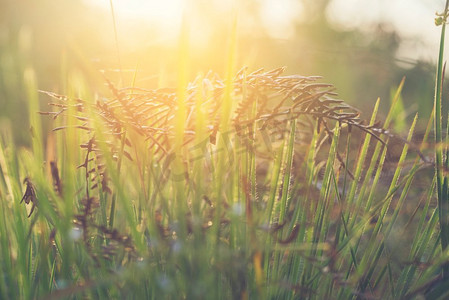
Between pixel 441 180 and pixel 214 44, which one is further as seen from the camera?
pixel 214 44

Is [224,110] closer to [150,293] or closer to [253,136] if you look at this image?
[253,136]

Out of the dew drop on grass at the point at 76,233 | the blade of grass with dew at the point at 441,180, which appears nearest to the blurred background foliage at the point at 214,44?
the blade of grass with dew at the point at 441,180

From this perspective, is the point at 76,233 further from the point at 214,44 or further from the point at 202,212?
the point at 214,44

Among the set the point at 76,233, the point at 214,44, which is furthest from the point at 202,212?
the point at 214,44

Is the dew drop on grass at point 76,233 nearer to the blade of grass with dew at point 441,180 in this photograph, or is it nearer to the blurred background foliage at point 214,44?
the blade of grass with dew at point 441,180

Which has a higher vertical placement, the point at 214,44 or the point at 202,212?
the point at 214,44

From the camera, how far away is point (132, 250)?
690 millimetres

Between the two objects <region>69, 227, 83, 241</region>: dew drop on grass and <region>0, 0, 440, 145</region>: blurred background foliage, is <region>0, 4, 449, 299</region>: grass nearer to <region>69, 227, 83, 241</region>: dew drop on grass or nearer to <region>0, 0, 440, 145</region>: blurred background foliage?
<region>69, 227, 83, 241</region>: dew drop on grass

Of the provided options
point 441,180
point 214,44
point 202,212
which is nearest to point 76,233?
point 202,212

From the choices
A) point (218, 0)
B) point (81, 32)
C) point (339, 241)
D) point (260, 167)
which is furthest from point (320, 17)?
point (339, 241)

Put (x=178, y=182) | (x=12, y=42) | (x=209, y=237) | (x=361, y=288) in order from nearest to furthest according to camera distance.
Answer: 1. (x=178, y=182)
2. (x=209, y=237)
3. (x=361, y=288)
4. (x=12, y=42)

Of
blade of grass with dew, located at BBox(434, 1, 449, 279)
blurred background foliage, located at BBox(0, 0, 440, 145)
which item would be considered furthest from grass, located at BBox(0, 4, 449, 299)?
blurred background foliage, located at BBox(0, 0, 440, 145)

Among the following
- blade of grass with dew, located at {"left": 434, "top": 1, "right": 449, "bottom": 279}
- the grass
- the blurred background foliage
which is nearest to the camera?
the grass

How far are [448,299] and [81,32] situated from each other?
7.01m
